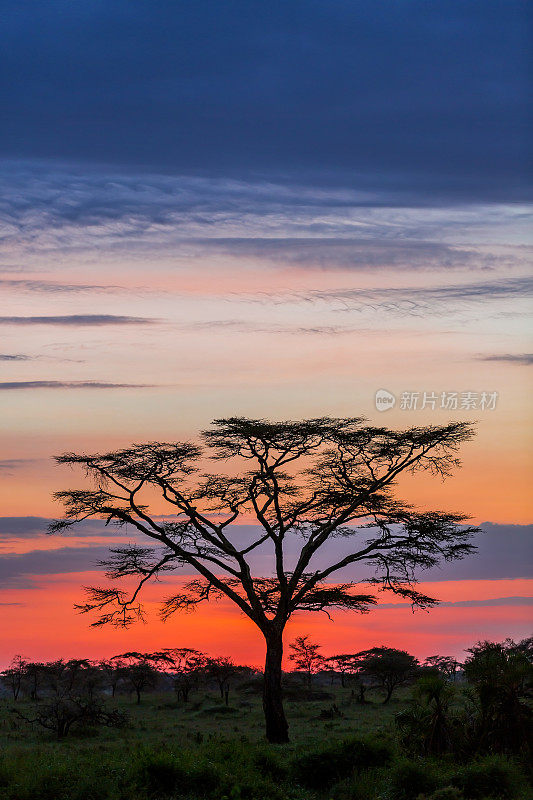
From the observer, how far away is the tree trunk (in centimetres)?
2997

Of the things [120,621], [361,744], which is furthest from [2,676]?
[361,744]

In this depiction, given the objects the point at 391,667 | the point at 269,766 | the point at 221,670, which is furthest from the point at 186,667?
the point at 269,766

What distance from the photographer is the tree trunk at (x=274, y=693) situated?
98.3 ft

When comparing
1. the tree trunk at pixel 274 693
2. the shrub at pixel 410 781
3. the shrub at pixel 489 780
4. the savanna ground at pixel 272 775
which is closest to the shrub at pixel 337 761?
the savanna ground at pixel 272 775

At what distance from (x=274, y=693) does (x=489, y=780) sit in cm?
1305

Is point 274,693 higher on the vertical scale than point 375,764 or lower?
higher

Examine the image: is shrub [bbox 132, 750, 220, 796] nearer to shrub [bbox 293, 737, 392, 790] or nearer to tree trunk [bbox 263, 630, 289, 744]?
shrub [bbox 293, 737, 392, 790]

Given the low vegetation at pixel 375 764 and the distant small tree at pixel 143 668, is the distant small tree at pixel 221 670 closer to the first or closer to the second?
the distant small tree at pixel 143 668

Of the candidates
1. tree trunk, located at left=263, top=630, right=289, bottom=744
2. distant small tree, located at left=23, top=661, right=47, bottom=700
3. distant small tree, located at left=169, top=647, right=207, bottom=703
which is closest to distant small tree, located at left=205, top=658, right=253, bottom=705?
distant small tree, located at left=169, top=647, right=207, bottom=703

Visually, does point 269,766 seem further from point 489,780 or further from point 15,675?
point 15,675

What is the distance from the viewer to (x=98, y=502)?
33.9 metres

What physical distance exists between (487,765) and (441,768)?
1.44 m

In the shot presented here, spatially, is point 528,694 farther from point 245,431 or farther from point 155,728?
point 155,728

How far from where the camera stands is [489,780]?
60.0ft
